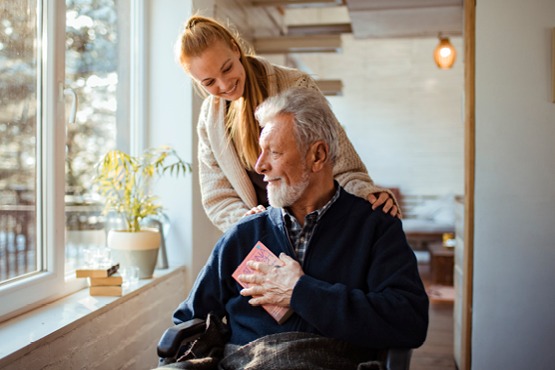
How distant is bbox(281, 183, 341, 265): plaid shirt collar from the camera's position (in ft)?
6.30

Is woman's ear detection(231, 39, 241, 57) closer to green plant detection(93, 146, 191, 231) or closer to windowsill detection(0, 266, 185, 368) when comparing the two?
green plant detection(93, 146, 191, 231)

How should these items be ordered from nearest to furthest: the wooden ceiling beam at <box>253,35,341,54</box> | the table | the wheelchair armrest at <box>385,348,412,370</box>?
the wheelchair armrest at <box>385,348,412,370</box>, the wooden ceiling beam at <box>253,35,341,54</box>, the table

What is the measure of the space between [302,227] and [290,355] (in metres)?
0.39

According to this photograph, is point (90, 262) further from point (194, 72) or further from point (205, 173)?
point (194, 72)

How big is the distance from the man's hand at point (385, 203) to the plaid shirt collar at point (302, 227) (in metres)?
0.11

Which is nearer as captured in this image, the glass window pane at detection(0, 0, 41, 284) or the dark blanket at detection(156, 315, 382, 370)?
the dark blanket at detection(156, 315, 382, 370)

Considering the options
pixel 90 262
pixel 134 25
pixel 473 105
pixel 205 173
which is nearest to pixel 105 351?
pixel 90 262

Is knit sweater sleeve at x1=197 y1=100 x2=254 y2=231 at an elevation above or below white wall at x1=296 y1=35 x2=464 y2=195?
below

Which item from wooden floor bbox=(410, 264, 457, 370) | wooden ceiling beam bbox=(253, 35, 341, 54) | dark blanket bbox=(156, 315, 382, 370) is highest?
wooden ceiling beam bbox=(253, 35, 341, 54)

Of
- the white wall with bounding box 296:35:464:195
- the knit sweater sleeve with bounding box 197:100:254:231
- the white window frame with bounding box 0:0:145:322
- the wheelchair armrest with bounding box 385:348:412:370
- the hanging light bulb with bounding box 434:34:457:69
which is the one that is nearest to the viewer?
the wheelchair armrest with bounding box 385:348:412:370

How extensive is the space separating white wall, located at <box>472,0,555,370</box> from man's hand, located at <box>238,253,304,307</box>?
1785mm

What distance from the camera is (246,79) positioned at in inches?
86.8

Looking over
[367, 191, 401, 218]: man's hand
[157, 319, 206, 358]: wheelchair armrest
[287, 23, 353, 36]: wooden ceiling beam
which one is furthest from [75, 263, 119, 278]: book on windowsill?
[287, 23, 353, 36]: wooden ceiling beam

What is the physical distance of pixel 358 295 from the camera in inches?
68.9
